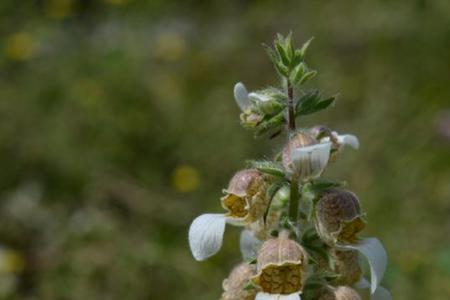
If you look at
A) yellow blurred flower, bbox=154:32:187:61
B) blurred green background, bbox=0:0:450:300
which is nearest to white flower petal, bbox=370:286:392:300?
blurred green background, bbox=0:0:450:300

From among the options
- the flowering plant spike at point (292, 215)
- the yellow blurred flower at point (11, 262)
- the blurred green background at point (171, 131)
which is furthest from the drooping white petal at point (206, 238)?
the yellow blurred flower at point (11, 262)

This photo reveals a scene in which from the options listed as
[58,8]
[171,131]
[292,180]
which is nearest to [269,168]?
[292,180]

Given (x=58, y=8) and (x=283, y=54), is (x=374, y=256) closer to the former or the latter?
(x=283, y=54)

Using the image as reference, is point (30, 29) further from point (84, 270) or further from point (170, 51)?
point (84, 270)

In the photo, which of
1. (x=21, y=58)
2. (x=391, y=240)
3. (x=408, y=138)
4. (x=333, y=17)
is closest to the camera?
(x=391, y=240)

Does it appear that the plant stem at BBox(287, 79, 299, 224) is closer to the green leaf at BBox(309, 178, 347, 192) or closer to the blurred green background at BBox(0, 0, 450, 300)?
the green leaf at BBox(309, 178, 347, 192)

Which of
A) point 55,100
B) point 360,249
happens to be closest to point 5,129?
point 55,100

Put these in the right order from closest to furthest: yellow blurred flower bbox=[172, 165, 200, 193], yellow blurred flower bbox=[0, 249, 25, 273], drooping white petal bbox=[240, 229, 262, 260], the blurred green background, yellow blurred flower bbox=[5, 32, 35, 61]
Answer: drooping white petal bbox=[240, 229, 262, 260] < the blurred green background < yellow blurred flower bbox=[0, 249, 25, 273] < yellow blurred flower bbox=[172, 165, 200, 193] < yellow blurred flower bbox=[5, 32, 35, 61]
